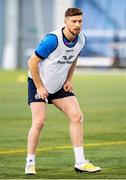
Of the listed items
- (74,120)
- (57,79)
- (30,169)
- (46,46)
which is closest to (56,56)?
(46,46)

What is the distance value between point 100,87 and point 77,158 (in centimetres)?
2003

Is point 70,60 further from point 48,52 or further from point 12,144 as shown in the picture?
point 12,144

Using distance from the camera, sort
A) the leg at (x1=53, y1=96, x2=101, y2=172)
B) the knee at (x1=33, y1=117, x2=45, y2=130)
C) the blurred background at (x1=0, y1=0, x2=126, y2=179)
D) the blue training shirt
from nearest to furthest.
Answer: the blue training shirt, the knee at (x1=33, y1=117, x2=45, y2=130), the leg at (x1=53, y1=96, x2=101, y2=172), the blurred background at (x1=0, y1=0, x2=126, y2=179)

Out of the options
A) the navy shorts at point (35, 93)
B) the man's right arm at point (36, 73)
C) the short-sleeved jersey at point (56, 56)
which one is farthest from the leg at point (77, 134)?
the man's right arm at point (36, 73)

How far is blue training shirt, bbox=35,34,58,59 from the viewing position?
32.3 feet

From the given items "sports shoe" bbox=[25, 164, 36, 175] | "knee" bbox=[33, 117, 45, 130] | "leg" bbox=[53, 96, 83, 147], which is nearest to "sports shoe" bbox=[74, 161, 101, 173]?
"leg" bbox=[53, 96, 83, 147]

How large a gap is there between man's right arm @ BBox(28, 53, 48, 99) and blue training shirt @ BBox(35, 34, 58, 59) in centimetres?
6

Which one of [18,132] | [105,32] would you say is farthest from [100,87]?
[105,32]

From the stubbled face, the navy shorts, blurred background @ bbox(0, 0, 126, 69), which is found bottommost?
blurred background @ bbox(0, 0, 126, 69)

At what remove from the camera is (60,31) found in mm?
9984

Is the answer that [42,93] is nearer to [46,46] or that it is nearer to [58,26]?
[46,46]

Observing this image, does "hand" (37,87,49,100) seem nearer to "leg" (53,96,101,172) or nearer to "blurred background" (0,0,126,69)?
"leg" (53,96,101,172)

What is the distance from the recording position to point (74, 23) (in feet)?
32.4

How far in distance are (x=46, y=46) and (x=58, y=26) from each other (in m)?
37.9
